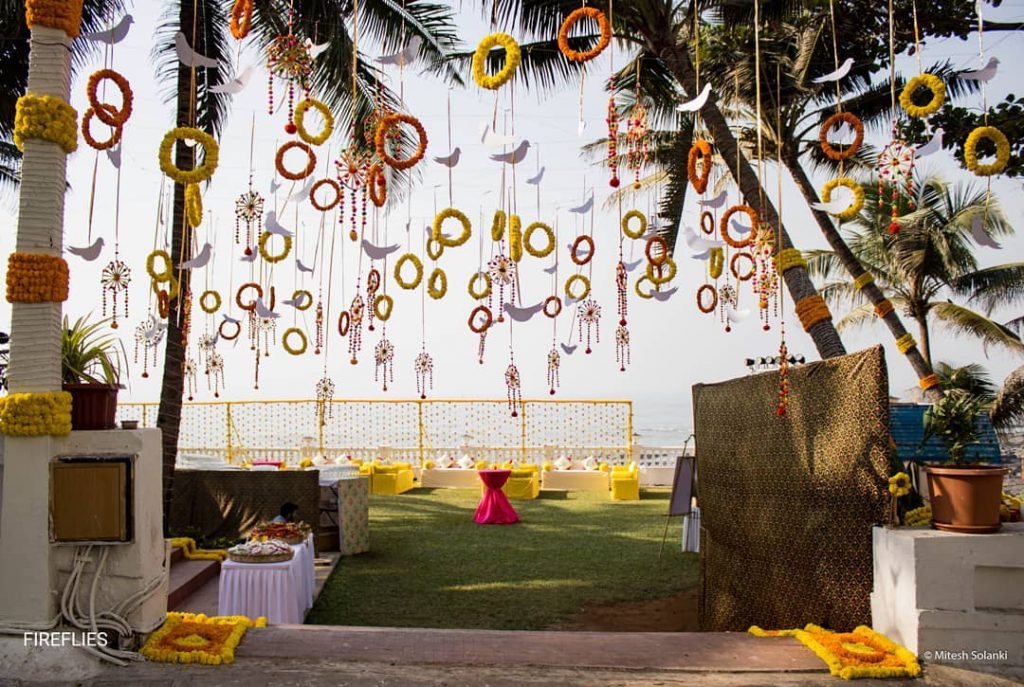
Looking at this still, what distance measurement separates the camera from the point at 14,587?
4539mm

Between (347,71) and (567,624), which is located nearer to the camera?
(567,624)

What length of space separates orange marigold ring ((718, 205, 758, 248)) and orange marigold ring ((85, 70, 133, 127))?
14.9 feet

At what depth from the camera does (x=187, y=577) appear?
7.96 m

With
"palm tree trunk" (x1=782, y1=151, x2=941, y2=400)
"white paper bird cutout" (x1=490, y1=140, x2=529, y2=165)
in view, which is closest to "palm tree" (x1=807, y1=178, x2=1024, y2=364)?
"palm tree trunk" (x1=782, y1=151, x2=941, y2=400)

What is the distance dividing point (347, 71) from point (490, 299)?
3298 millimetres

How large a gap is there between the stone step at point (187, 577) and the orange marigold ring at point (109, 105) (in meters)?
3.74

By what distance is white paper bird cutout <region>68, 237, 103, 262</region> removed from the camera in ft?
23.4

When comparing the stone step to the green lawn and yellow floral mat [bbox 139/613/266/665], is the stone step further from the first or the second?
yellow floral mat [bbox 139/613/266/665]

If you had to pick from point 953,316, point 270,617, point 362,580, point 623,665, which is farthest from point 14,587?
point 953,316

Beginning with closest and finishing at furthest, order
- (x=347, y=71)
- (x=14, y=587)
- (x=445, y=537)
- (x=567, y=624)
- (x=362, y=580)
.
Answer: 1. (x=14, y=587)
2. (x=567, y=624)
3. (x=362, y=580)
4. (x=347, y=71)
5. (x=445, y=537)

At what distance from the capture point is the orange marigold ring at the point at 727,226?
7121 mm

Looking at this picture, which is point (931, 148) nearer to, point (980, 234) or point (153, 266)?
point (980, 234)

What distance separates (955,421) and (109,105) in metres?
5.62

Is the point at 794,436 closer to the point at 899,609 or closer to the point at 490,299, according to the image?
the point at 899,609
